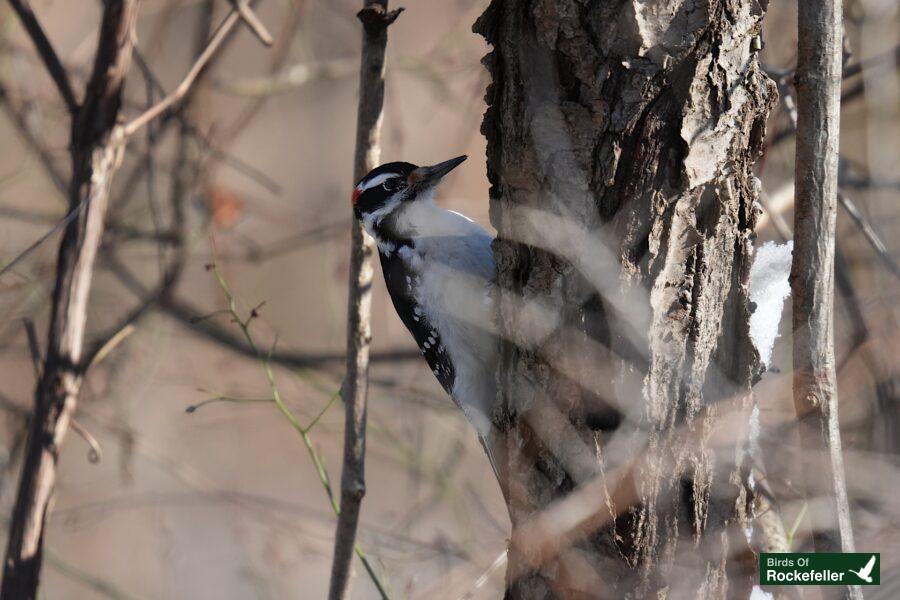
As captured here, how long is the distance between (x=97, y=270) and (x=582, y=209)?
4038 mm

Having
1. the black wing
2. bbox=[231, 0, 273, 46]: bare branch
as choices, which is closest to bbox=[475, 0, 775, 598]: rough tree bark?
the black wing

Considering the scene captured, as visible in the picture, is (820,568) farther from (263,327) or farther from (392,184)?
(263,327)

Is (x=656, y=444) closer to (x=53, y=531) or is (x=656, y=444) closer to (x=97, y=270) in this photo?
(x=97, y=270)

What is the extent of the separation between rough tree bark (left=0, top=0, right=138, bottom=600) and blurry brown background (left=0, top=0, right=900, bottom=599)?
1.10m

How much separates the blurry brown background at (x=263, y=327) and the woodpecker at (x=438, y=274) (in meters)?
1.09

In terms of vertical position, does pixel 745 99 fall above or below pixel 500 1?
below

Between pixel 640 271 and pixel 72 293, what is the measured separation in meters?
2.05

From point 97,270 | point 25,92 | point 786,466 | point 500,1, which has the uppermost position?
Answer: point 25,92

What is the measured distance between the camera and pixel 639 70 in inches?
62.1

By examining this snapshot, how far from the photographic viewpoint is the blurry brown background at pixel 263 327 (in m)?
4.34

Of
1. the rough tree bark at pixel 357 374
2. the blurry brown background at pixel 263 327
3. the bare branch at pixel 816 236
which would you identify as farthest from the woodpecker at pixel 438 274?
the blurry brown background at pixel 263 327

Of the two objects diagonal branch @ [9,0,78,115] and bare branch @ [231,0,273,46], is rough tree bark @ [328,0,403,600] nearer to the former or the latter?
bare branch @ [231,0,273,46]

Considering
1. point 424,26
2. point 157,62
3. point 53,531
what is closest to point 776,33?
point 424,26

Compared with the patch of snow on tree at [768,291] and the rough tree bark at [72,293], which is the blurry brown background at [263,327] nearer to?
the rough tree bark at [72,293]
